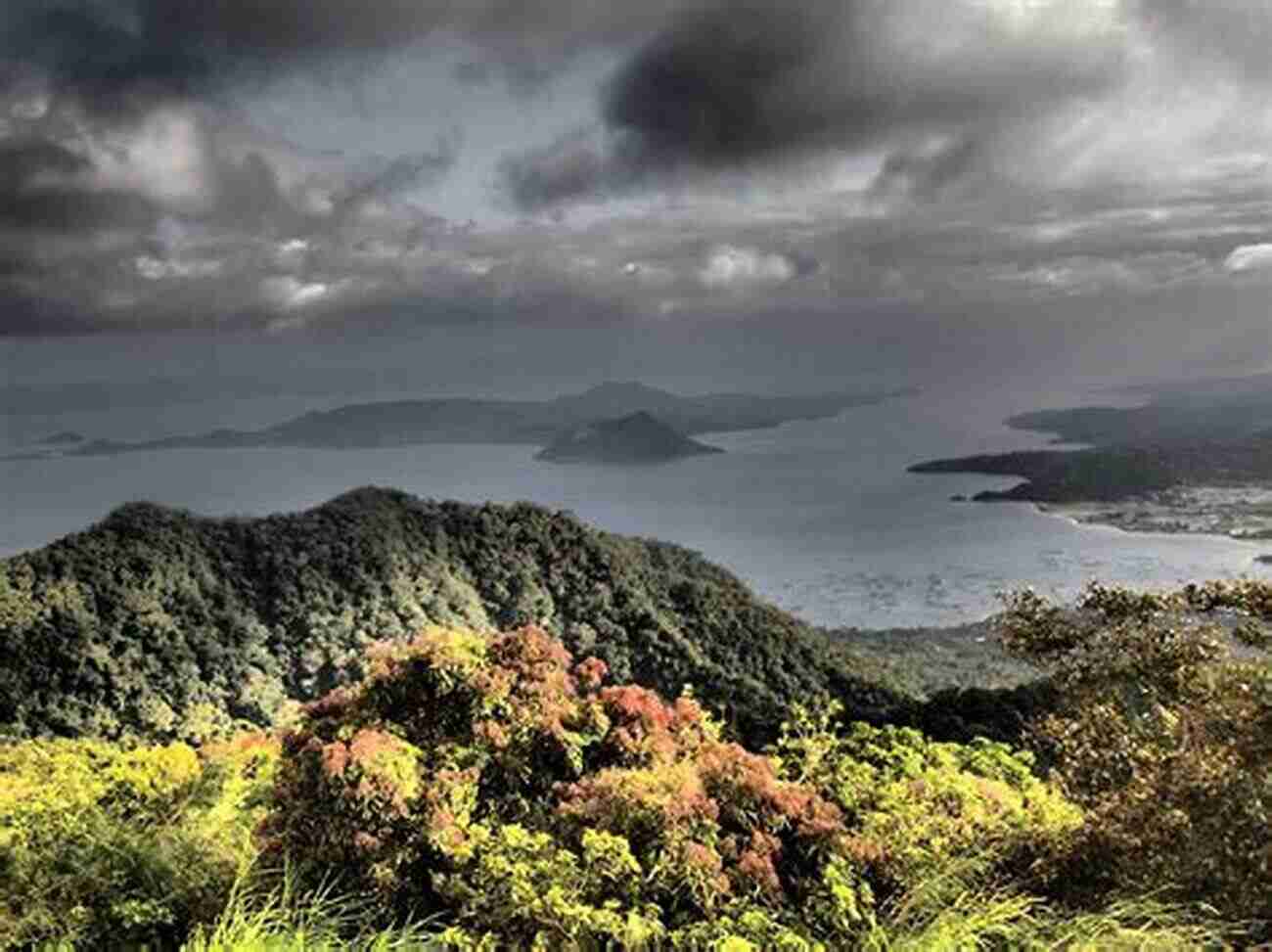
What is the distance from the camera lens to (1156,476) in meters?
126

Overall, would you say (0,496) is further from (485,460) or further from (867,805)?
(867,805)

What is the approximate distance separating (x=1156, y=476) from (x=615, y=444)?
87.5m

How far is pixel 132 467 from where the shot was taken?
148 m

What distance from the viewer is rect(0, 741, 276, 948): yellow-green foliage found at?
4363mm

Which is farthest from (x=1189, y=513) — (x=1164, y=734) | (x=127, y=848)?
(x=127, y=848)

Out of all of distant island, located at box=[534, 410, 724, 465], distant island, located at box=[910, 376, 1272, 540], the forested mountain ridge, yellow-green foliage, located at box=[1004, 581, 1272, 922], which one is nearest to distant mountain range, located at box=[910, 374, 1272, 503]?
distant island, located at box=[910, 376, 1272, 540]

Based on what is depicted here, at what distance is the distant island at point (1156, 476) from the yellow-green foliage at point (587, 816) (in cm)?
11304

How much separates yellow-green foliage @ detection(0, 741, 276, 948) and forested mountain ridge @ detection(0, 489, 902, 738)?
3215 cm

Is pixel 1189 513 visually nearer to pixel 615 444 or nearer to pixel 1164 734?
pixel 615 444

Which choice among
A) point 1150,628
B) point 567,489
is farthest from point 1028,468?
point 1150,628

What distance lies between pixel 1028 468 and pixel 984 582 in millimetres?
40758

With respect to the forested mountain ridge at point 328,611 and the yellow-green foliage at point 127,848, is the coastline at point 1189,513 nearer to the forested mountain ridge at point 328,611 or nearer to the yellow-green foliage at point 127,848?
the forested mountain ridge at point 328,611

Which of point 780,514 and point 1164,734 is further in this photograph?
point 780,514

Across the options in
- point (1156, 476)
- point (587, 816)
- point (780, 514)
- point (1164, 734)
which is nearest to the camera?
point (587, 816)
